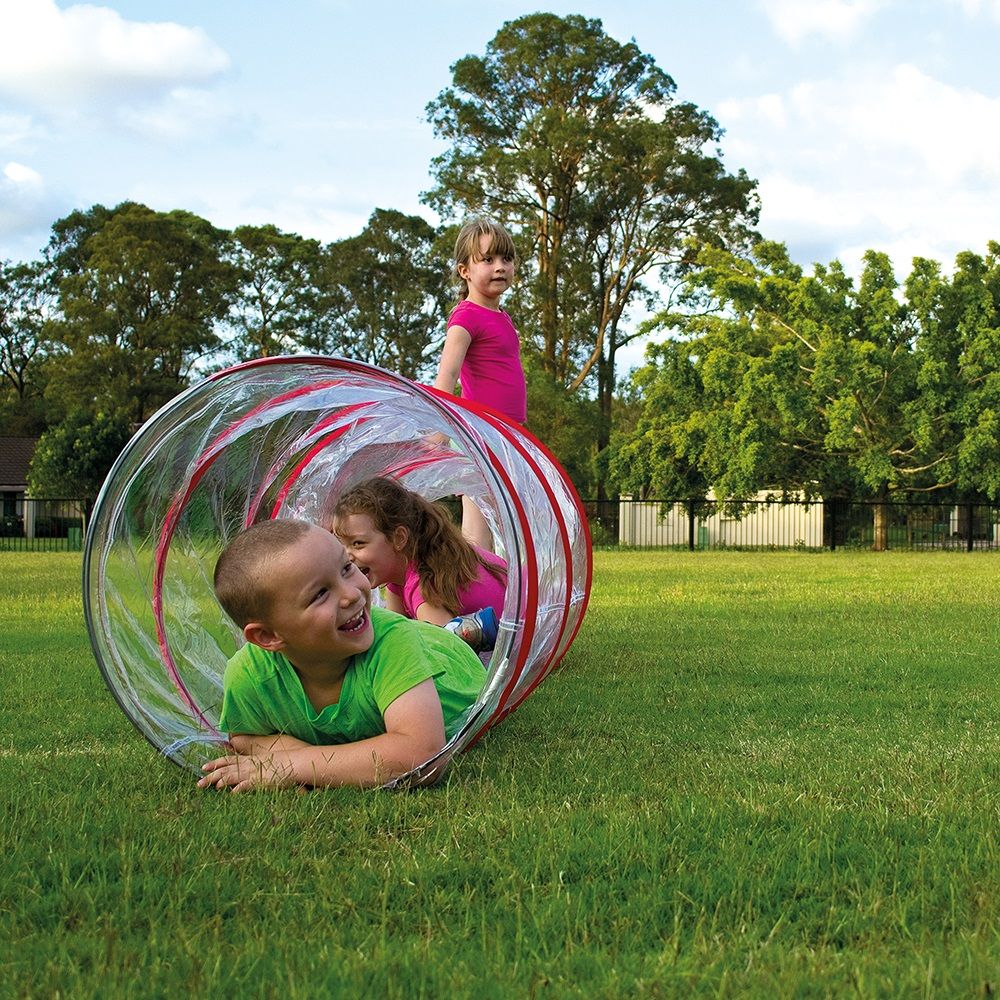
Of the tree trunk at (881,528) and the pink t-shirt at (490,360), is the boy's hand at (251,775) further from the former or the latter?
the tree trunk at (881,528)

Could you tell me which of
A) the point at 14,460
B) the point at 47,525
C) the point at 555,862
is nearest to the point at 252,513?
the point at 555,862

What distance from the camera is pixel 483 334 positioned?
584 cm

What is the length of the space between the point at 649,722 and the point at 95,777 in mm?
1909

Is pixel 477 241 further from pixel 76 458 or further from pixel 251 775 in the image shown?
pixel 76 458

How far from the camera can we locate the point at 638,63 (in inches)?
1222

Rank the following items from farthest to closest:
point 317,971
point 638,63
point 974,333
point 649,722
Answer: point 638,63, point 974,333, point 649,722, point 317,971

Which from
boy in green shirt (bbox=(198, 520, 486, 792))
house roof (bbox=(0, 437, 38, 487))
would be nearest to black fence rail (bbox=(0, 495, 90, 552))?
house roof (bbox=(0, 437, 38, 487))

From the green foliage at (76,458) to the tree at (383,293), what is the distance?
31.3 feet

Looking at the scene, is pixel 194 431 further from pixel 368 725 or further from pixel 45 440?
pixel 45 440

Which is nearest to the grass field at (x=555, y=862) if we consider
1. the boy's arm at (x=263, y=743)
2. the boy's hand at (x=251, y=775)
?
the boy's hand at (x=251, y=775)

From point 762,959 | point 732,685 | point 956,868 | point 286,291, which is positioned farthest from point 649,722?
point 286,291

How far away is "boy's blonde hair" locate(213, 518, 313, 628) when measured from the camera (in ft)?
10.1

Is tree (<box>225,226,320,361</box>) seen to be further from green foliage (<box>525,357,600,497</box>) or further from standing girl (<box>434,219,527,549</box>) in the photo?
standing girl (<box>434,219,527,549</box>)

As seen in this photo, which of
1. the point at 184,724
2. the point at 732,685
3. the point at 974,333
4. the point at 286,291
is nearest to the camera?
the point at 184,724
